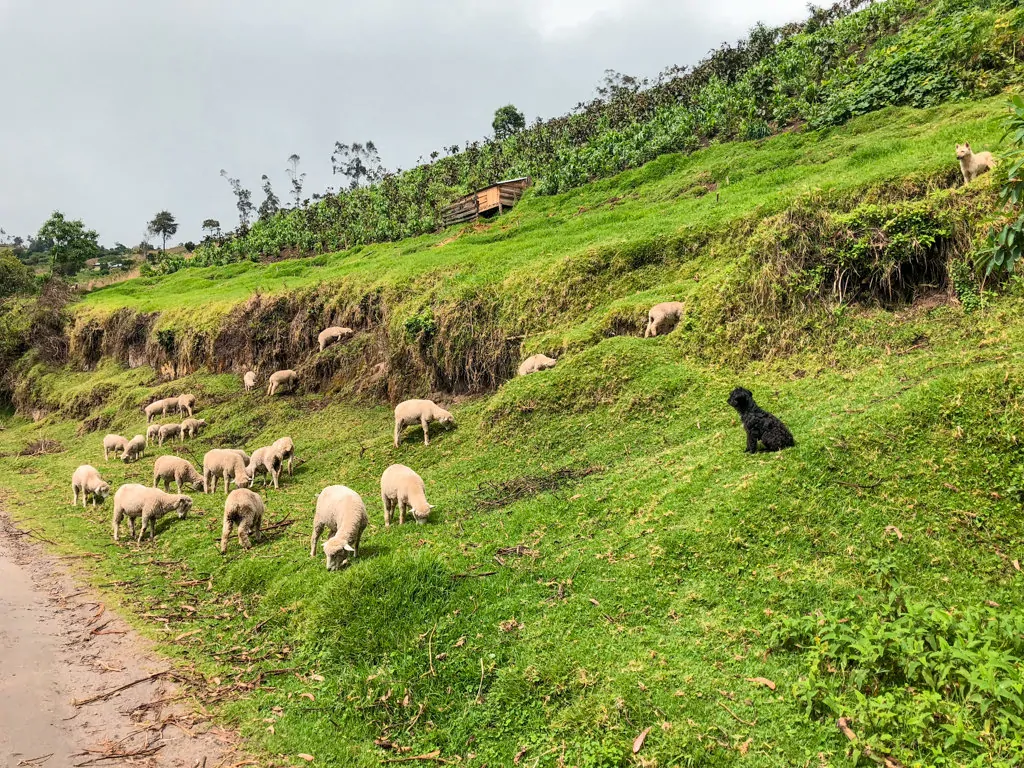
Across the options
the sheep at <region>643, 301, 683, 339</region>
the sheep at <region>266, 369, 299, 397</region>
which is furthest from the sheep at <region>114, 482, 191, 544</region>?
the sheep at <region>643, 301, 683, 339</region>

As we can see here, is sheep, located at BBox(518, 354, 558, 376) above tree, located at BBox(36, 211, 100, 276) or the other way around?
the other way around

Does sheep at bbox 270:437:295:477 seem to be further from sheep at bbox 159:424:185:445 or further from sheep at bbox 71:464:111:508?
sheep at bbox 159:424:185:445

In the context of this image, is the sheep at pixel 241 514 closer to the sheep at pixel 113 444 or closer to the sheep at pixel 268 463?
the sheep at pixel 268 463

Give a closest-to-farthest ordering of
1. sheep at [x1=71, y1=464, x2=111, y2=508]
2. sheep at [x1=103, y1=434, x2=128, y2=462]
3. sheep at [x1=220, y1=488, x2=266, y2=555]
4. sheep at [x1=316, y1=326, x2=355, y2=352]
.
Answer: sheep at [x1=220, y1=488, x2=266, y2=555]
sheep at [x1=71, y1=464, x2=111, y2=508]
sheep at [x1=103, y1=434, x2=128, y2=462]
sheep at [x1=316, y1=326, x2=355, y2=352]

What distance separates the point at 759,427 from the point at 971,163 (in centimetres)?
757

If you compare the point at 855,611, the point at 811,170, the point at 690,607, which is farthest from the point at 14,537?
the point at 811,170

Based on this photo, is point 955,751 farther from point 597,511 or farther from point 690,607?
point 597,511

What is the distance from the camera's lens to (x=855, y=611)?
5312 millimetres

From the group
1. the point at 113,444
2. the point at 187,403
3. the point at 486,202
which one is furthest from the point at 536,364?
the point at 486,202

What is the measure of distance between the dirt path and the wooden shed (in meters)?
30.9

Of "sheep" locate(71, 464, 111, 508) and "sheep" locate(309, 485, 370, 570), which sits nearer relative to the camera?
A: "sheep" locate(309, 485, 370, 570)

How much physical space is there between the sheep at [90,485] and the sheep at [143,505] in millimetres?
3323

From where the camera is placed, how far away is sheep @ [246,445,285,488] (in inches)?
585

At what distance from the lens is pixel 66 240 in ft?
230
